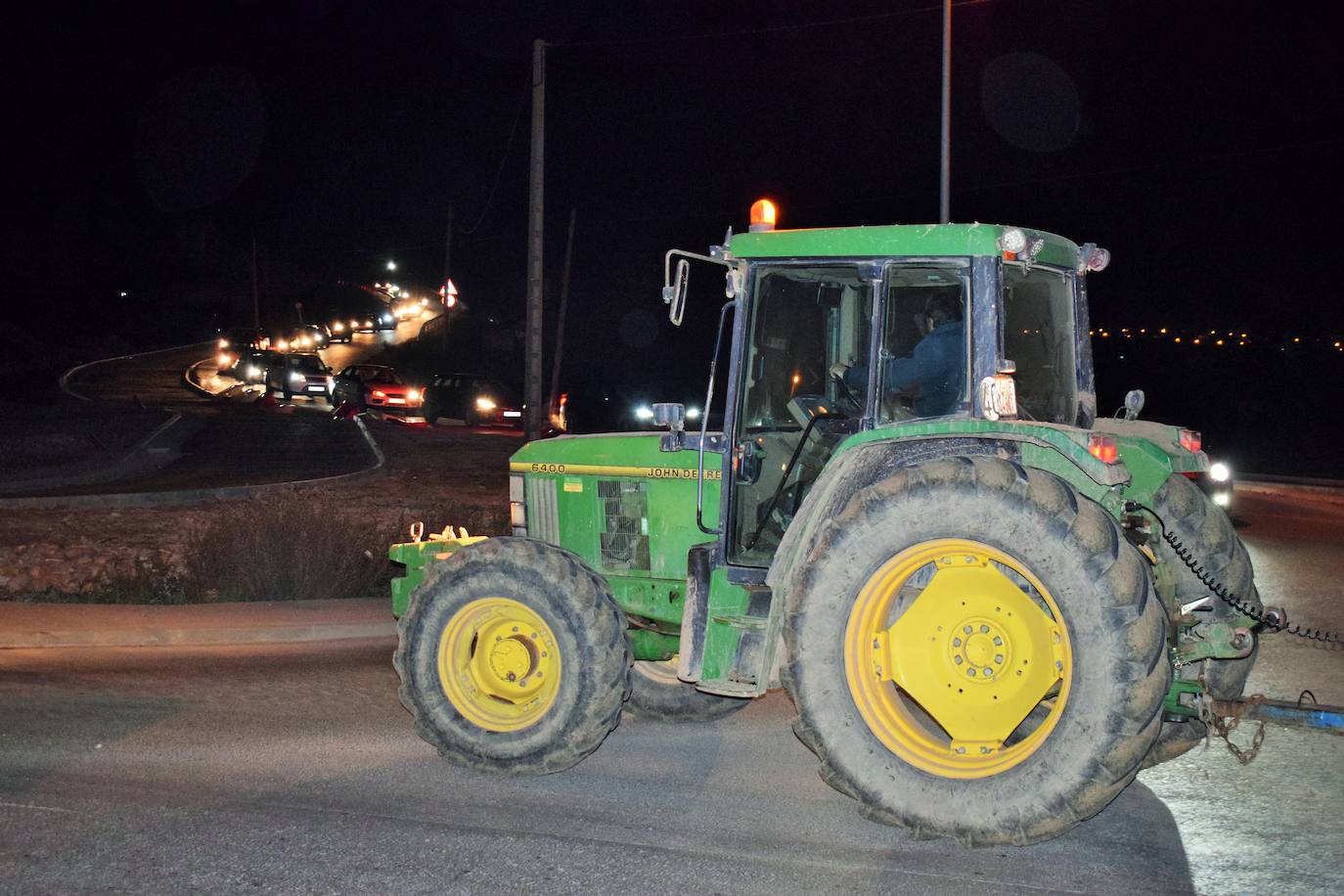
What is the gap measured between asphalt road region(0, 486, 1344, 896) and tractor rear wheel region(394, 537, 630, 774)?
23 centimetres

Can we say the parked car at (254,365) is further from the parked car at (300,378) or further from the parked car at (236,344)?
the parked car at (236,344)

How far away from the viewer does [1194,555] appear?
6.42 metres

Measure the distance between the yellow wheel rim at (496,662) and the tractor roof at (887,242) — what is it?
2.21m

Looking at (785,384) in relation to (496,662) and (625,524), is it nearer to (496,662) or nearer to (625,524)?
(625,524)

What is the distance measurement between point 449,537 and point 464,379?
3252 centimetres

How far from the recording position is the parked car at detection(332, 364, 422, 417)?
41125 millimetres

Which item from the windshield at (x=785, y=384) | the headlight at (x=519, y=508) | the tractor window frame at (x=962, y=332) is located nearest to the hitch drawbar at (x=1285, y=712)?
the tractor window frame at (x=962, y=332)

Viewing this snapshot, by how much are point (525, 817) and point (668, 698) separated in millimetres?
1810

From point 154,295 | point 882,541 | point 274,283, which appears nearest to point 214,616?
point 882,541

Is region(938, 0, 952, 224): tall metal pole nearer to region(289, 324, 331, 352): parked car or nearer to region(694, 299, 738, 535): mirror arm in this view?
region(694, 299, 738, 535): mirror arm

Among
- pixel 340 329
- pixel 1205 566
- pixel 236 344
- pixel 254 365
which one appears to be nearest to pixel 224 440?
pixel 254 365

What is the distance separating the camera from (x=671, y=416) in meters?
6.48

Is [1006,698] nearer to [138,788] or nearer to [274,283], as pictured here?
[138,788]

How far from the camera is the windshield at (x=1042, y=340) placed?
6.14 meters
